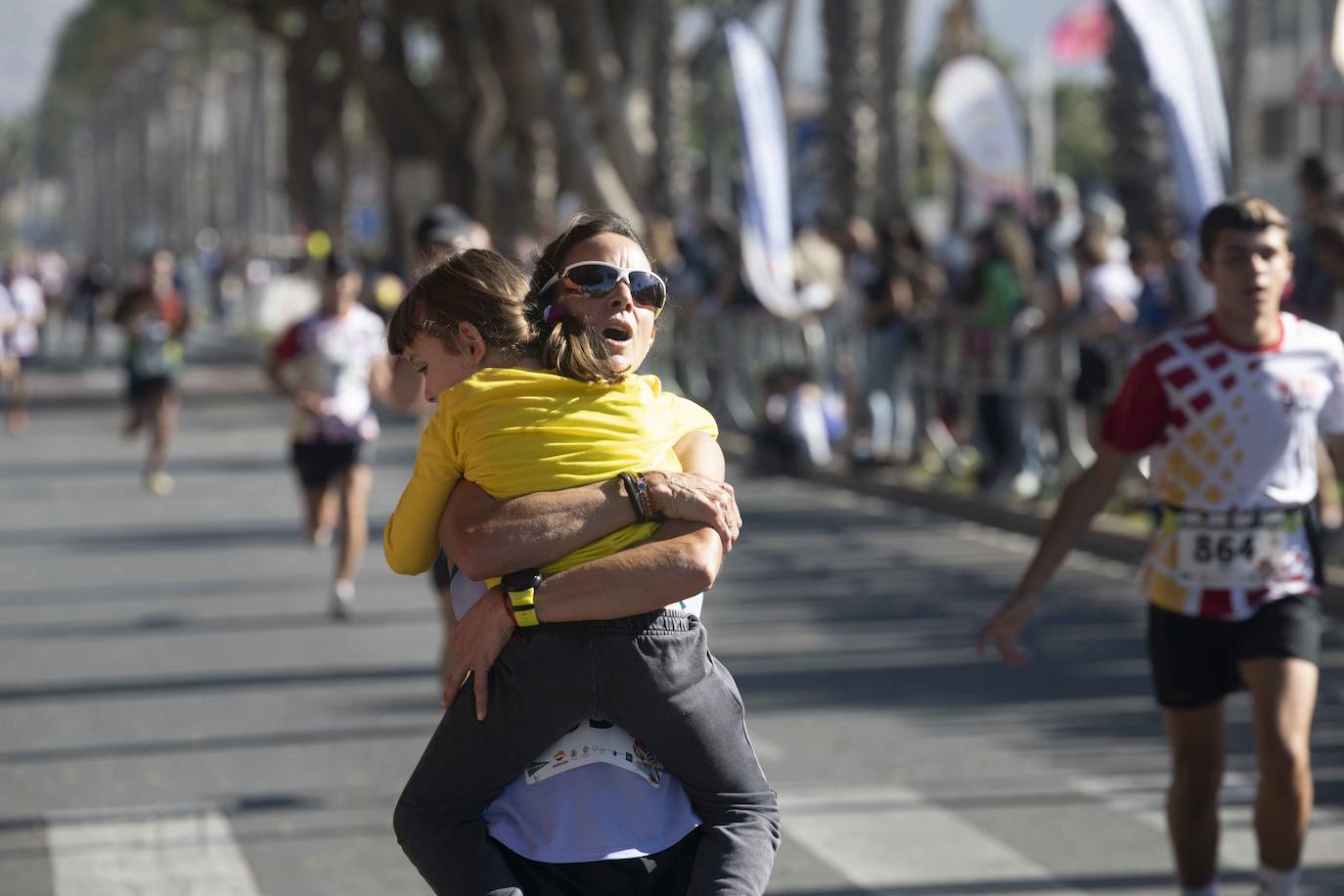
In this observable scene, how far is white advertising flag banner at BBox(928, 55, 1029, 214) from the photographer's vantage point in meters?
19.0

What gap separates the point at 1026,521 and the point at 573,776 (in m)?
11.6

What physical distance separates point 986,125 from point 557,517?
52.4 ft

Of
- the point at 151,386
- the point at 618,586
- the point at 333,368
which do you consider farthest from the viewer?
the point at 151,386

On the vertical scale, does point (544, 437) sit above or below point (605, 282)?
below

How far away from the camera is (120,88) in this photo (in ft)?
403

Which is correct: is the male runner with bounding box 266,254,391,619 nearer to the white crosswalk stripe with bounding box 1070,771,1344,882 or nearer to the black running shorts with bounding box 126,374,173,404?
the white crosswalk stripe with bounding box 1070,771,1344,882

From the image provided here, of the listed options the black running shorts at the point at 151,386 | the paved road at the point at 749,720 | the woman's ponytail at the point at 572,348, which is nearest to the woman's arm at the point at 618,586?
the woman's ponytail at the point at 572,348

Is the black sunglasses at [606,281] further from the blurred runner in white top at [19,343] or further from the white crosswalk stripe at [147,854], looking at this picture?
the blurred runner in white top at [19,343]

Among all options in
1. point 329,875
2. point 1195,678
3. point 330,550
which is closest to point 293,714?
point 329,875

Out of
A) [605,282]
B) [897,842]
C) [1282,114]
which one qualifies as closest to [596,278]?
[605,282]

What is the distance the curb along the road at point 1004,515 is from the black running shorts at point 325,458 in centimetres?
410

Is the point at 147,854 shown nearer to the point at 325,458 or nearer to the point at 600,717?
the point at 600,717

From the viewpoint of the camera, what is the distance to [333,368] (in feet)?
38.0

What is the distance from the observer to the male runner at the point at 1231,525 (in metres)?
5.66
